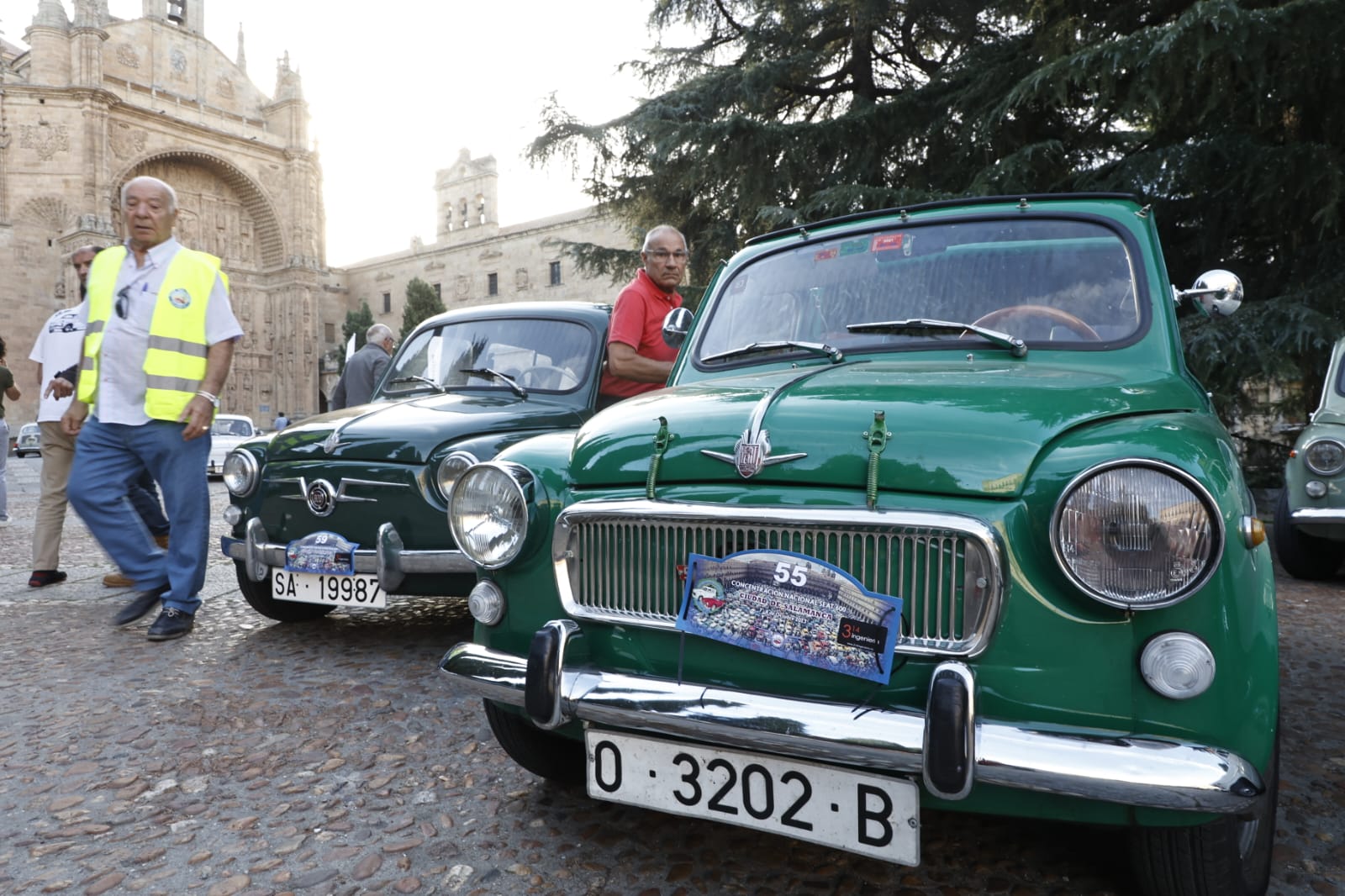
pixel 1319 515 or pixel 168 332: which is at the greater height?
pixel 168 332

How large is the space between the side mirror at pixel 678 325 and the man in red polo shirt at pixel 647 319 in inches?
35.0

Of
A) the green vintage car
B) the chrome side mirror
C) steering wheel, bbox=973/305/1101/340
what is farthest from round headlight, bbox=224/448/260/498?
the chrome side mirror

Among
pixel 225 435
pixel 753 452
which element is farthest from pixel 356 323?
pixel 753 452

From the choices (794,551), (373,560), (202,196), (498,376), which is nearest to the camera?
(794,551)

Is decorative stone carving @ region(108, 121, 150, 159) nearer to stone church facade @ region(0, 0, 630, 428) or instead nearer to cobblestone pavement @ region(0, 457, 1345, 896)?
stone church facade @ region(0, 0, 630, 428)

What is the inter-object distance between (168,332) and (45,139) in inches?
Result: 1844

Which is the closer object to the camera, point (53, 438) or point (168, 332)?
point (168, 332)

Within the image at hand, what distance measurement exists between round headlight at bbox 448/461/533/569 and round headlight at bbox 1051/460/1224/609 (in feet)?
4.08

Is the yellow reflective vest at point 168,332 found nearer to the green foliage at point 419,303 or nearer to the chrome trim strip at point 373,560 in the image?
the chrome trim strip at point 373,560

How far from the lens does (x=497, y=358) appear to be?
16.6 feet

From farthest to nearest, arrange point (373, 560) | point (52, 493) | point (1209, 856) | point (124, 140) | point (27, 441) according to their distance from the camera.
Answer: point (124, 140)
point (27, 441)
point (52, 493)
point (373, 560)
point (1209, 856)

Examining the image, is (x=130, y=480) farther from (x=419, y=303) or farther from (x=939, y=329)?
(x=419, y=303)

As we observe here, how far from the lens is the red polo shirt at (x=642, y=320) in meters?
4.41

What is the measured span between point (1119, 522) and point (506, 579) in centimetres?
141
